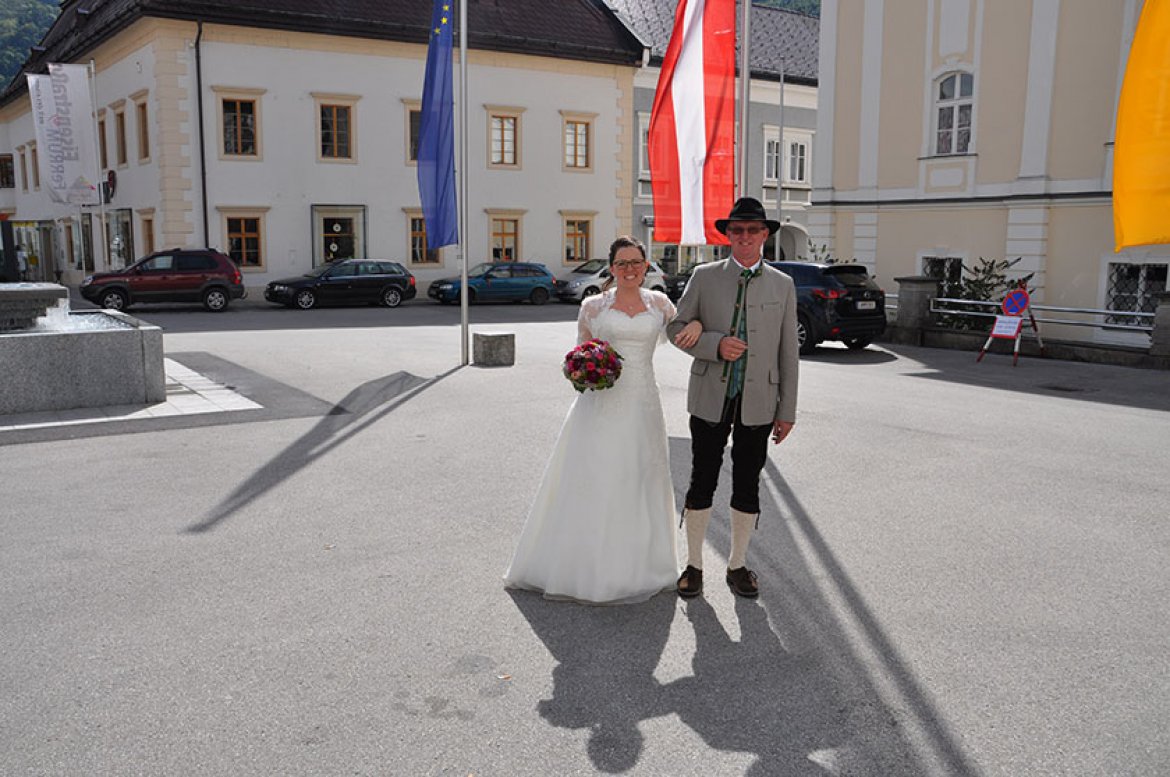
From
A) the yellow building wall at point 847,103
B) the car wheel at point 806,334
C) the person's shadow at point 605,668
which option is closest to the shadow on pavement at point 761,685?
the person's shadow at point 605,668

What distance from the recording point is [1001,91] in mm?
20828

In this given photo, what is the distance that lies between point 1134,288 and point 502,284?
17.9 meters

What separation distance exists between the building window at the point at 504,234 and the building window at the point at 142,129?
1084 centimetres

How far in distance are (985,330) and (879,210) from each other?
5.06 metres

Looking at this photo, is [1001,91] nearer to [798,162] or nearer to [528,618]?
[528,618]

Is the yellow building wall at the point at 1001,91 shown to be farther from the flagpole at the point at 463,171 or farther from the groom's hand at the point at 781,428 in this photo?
the groom's hand at the point at 781,428

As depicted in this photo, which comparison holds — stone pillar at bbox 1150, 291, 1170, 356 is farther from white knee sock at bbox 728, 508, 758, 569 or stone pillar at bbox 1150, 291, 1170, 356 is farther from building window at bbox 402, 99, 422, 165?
building window at bbox 402, 99, 422, 165

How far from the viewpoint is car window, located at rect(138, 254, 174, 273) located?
86.4ft

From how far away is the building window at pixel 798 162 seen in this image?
139ft

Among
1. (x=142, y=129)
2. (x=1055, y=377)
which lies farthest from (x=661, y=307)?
(x=142, y=129)

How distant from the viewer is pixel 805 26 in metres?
44.8

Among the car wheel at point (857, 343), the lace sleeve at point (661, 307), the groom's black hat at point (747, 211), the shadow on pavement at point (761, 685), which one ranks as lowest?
the shadow on pavement at point (761, 685)

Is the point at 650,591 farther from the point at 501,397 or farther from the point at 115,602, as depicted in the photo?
the point at 501,397

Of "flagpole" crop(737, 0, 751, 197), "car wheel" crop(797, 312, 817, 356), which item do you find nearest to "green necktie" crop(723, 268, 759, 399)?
"flagpole" crop(737, 0, 751, 197)
